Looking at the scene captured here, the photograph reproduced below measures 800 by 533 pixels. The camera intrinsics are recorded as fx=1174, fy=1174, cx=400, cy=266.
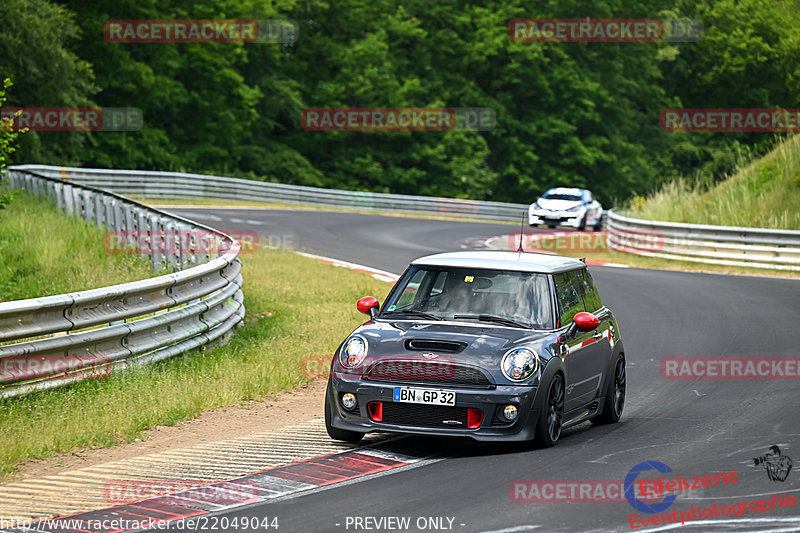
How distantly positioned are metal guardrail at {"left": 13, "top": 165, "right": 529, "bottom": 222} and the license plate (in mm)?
30159

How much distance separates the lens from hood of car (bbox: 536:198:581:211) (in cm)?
4155

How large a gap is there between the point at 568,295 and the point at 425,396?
6.88 ft

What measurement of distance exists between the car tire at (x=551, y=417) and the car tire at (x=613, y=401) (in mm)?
1264

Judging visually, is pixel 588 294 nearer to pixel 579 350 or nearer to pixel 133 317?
pixel 579 350

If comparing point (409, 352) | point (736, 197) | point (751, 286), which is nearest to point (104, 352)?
point (409, 352)

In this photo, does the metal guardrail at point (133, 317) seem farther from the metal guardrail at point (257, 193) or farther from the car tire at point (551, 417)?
the metal guardrail at point (257, 193)

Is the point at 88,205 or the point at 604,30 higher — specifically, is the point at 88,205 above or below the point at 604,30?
below

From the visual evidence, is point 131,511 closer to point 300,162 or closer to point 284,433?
point 284,433

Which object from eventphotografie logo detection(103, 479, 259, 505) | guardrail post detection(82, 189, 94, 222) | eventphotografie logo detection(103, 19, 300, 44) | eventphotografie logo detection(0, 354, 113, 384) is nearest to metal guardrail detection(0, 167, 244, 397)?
eventphotografie logo detection(0, 354, 113, 384)

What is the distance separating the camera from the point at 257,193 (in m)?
45.9

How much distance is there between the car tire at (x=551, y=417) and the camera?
9048 millimetres

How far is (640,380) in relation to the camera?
13.3 meters

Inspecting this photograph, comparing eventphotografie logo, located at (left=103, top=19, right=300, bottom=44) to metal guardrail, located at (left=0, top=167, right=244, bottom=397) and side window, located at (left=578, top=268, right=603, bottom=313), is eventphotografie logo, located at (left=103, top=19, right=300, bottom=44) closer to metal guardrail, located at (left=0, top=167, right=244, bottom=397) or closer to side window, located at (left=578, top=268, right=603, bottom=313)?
metal guardrail, located at (left=0, top=167, right=244, bottom=397)

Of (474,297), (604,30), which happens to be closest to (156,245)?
(474,297)
